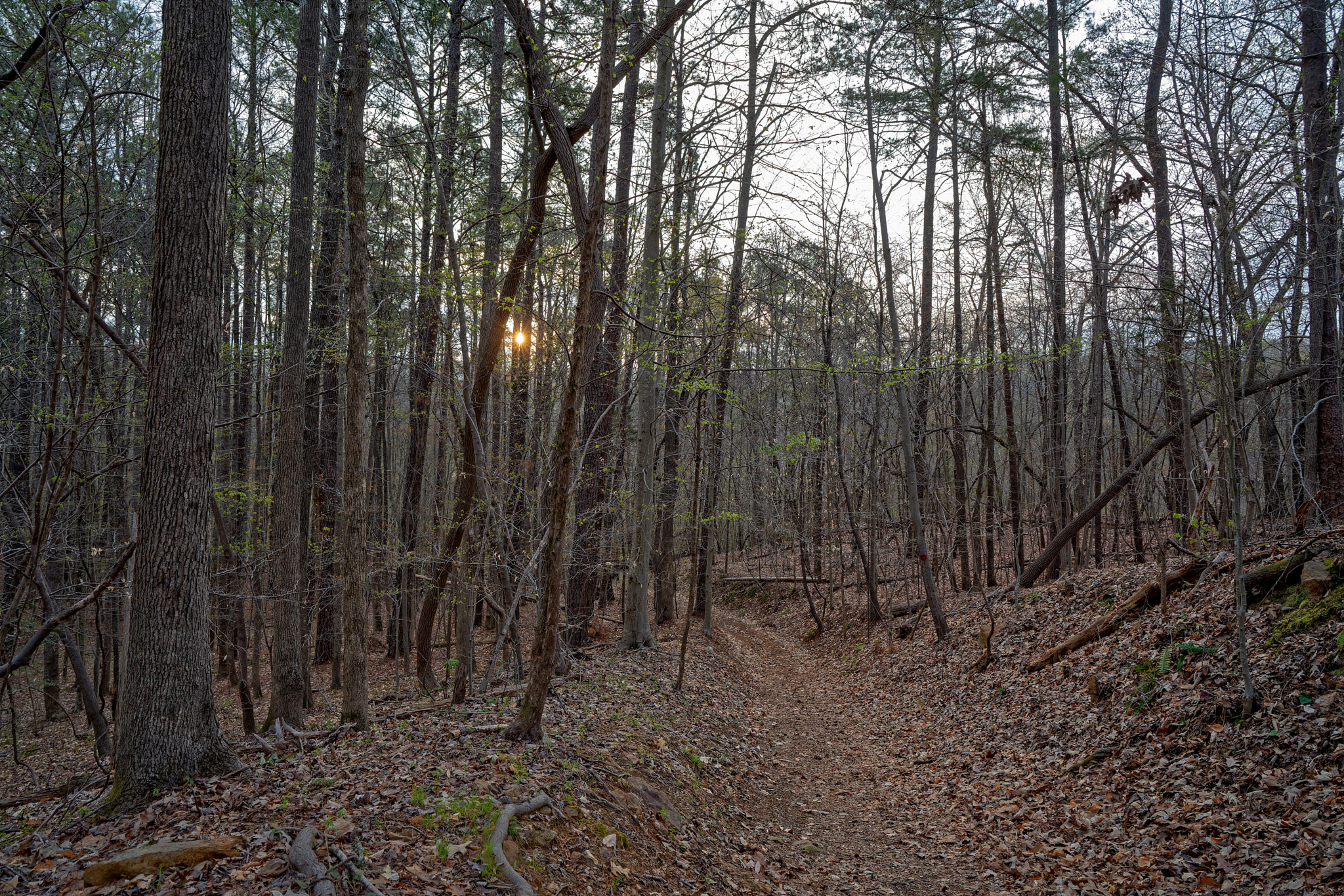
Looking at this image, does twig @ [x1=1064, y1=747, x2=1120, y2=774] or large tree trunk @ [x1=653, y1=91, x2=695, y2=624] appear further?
large tree trunk @ [x1=653, y1=91, x2=695, y2=624]

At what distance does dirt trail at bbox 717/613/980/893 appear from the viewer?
5.35m

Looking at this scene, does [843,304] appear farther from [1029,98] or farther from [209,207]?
[209,207]

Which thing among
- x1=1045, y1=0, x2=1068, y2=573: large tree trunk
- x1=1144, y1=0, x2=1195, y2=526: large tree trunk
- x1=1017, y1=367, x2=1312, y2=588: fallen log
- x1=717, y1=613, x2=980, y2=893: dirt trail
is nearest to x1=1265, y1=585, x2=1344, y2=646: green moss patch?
x1=1144, y1=0, x2=1195, y2=526: large tree trunk

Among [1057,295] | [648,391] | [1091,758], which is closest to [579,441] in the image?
[648,391]

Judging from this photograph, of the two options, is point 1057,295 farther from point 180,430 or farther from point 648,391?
point 180,430

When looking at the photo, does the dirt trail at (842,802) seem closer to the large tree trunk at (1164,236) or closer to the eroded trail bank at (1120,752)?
the eroded trail bank at (1120,752)

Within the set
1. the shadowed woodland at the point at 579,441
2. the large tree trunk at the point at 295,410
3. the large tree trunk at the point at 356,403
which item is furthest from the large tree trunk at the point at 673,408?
the large tree trunk at the point at 295,410

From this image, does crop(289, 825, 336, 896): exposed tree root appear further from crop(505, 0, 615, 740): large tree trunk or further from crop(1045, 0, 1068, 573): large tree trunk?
crop(1045, 0, 1068, 573): large tree trunk

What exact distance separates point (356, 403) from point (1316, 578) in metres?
8.81

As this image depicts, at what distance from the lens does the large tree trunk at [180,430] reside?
441 centimetres

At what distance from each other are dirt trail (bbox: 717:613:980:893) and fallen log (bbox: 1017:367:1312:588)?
412cm

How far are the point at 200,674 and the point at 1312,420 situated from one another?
12.3 m

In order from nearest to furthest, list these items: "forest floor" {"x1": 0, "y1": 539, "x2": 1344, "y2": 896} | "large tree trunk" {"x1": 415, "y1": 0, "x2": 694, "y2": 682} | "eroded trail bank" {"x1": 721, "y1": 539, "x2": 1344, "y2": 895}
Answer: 1. "forest floor" {"x1": 0, "y1": 539, "x2": 1344, "y2": 896}
2. "eroded trail bank" {"x1": 721, "y1": 539, "x2": 1344, "y2": 895}
3. "large tree trunk" {"x1": 415, "y1": 0, "x2": 694, "y2": 682}

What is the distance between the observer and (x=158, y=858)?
3.43 m
